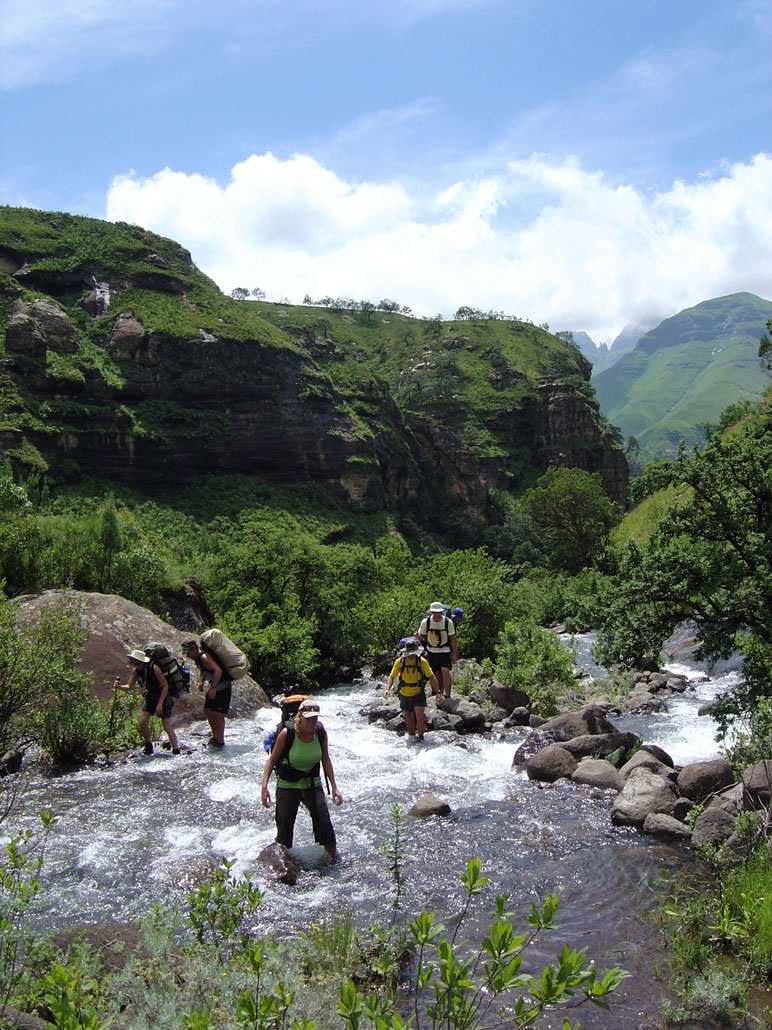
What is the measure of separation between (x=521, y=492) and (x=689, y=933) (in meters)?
90.1

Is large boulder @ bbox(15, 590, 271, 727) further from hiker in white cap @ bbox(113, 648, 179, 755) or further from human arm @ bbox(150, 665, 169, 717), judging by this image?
human arm @ bbox(150, 665, 169, 717)

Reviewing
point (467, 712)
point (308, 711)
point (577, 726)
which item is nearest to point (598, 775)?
point (577, 726)

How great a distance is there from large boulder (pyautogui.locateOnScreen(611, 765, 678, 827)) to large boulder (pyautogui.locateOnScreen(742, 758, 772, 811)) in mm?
1120

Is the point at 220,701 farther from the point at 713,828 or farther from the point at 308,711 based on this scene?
the point at 713,828

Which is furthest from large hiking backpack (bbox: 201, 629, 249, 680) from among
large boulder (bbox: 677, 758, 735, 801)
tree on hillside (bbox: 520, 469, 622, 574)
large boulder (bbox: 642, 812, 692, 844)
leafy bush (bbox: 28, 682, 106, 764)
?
tree on hillside (bbox: 520, 469, 622, 574)

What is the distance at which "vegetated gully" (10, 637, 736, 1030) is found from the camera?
7.00 metres

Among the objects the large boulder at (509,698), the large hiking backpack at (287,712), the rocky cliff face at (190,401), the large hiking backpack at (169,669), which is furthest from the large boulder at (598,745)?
the rocky cliff face at (190,401)

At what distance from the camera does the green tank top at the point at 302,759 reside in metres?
8.29

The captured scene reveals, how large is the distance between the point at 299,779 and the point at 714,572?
22.6 feet

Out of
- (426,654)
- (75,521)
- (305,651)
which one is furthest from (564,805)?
(75,521)

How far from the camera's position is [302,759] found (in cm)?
830

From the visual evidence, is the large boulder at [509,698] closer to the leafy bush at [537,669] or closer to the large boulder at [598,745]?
the leafy bush at [537,669]

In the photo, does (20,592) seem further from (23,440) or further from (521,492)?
(521,492)

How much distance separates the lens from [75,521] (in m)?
20.2
